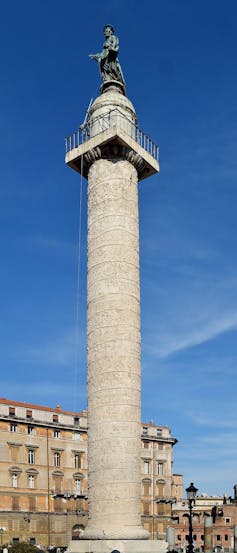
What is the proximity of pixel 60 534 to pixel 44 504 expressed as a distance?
325 cm

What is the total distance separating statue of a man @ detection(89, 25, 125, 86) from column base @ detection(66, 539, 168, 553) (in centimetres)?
1562

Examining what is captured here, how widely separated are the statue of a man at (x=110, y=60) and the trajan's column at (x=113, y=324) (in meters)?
1.20

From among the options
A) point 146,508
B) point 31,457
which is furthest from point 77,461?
point 146,508

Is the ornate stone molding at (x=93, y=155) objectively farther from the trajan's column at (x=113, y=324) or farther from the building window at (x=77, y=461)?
the building window at (x=77, y=461)

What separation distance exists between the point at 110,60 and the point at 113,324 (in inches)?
406

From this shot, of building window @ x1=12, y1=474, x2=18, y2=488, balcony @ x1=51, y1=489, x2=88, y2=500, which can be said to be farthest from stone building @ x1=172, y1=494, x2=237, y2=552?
building window @ x1=12, y1=474, x2=18, y2=488

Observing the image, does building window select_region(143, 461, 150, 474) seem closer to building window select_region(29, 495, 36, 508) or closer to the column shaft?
building window select_region(29, 495, 36, 508)

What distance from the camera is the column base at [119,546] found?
17172 millimetres

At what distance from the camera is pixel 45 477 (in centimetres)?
5397

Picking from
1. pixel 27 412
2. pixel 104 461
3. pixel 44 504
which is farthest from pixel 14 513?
pixel 104 461

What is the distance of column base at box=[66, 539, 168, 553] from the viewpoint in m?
17.2

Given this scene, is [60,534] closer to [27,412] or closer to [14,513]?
[14,513]

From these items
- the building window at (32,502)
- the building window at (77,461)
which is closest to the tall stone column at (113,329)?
the building window at (32,502)

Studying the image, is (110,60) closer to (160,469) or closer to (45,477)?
(45,477)
